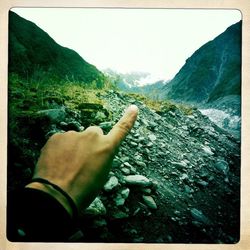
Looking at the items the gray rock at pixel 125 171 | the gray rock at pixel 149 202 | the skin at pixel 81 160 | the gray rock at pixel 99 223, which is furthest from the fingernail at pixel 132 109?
the gray rock at pixel 99 223

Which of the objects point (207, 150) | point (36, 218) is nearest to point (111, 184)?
point (36, 218)

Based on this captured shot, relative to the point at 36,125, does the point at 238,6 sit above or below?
above

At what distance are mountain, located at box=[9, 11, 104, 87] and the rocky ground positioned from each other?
0.13 meters

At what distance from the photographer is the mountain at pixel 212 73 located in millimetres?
1488

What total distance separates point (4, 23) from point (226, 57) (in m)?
0.95

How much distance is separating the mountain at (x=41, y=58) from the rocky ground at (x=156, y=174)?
0.13 metres

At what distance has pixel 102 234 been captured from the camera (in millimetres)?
1441

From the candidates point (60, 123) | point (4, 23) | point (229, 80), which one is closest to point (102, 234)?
point (60, 123)

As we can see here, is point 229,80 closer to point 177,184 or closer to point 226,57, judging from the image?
point 226,57

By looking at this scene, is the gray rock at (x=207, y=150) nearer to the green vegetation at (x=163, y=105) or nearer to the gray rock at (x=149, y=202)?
the green vegetation at (x=163, y=105)

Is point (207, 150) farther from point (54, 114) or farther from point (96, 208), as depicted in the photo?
point (54, 114)

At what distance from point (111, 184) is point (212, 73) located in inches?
25.5

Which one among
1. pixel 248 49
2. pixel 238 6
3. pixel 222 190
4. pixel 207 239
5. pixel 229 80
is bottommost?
pixel 207 239

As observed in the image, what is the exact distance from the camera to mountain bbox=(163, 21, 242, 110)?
1488 millimetres
